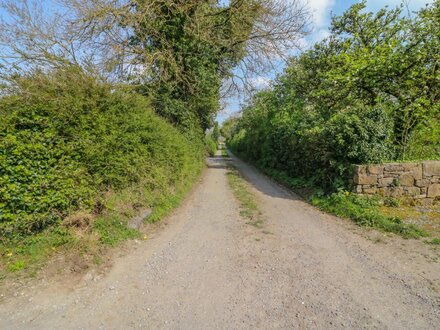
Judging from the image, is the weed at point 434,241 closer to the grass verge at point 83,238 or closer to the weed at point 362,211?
the weed at point 362,211

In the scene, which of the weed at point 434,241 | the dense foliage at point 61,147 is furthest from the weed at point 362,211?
the dense foliage at point 61,147

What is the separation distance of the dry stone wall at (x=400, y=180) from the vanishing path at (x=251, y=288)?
2.18 m

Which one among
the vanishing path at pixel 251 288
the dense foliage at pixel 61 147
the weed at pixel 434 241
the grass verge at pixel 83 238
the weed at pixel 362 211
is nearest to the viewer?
the vanishing path at pixel 251 288

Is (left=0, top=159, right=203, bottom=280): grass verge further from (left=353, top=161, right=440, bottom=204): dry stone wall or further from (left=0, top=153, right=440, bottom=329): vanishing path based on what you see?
(left=353, top=161, right=440, bottom=204): dry stone wall

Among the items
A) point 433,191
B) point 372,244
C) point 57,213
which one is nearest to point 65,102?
point 57,213

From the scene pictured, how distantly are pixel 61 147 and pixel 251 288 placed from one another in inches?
161

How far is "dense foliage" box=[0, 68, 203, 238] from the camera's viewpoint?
425cm

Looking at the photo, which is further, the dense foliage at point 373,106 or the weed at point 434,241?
the dense foliage at point 373,106

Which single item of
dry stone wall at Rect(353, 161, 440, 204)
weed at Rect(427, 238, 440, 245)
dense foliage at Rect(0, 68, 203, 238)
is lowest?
weed at Rect(427, 238, 440, 245)

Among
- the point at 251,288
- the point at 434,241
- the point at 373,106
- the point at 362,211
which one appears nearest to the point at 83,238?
the point at 251,288

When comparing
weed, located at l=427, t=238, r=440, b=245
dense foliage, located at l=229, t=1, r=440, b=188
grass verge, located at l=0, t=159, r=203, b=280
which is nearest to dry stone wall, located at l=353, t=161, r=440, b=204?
dense foliage, located at l=229, t=1, r=440, b=188

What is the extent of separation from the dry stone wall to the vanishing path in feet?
7.15

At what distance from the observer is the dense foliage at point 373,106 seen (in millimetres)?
7785

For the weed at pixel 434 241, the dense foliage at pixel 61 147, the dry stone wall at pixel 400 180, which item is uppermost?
the dense foliage at pixel 61 147
